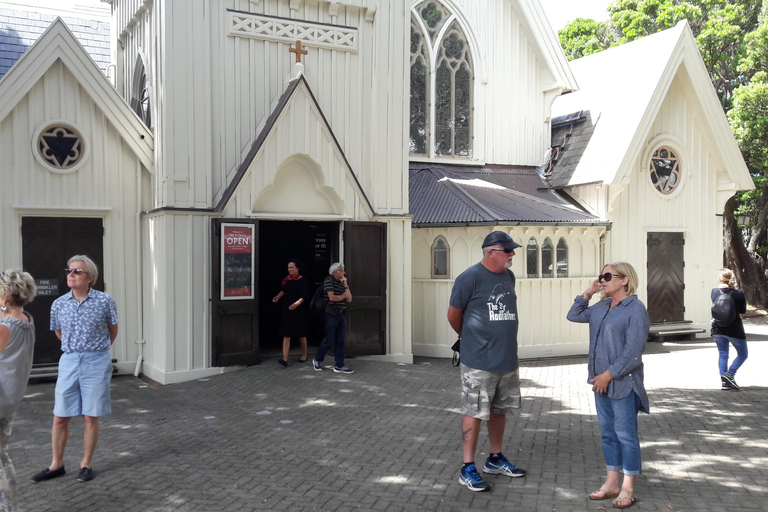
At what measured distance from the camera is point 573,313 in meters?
5.64

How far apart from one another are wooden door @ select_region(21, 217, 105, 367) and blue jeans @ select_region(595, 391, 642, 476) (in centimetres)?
867

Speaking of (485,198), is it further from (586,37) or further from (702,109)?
(586,37)

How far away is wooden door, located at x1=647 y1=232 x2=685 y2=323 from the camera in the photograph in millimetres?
16031

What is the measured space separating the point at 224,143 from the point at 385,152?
2.88 metres

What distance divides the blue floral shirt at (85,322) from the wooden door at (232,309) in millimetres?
4553

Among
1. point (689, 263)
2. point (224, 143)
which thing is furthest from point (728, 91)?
point (224, 143)

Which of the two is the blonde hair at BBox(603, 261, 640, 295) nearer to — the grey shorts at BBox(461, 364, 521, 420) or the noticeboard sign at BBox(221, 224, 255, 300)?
the grey shorts at BBox(461, 364, 521, 420)

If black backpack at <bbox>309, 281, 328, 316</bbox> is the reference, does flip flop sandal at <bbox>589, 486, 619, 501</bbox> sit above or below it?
below

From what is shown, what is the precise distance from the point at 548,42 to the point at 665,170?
13.6 ft

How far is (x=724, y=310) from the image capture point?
9633mm

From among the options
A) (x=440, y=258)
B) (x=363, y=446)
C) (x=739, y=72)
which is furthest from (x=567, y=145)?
(x=363, y=446)

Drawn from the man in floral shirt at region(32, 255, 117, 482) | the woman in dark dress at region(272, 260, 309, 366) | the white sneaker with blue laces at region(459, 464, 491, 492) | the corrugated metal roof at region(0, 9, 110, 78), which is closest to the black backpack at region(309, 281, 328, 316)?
the woman in dark dress at region(272, 260, 309, 366)

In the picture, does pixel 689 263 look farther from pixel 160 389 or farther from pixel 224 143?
pixel 160 389

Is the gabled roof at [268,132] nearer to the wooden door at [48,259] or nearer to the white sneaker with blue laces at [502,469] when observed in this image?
the wooden door at [48,259]
